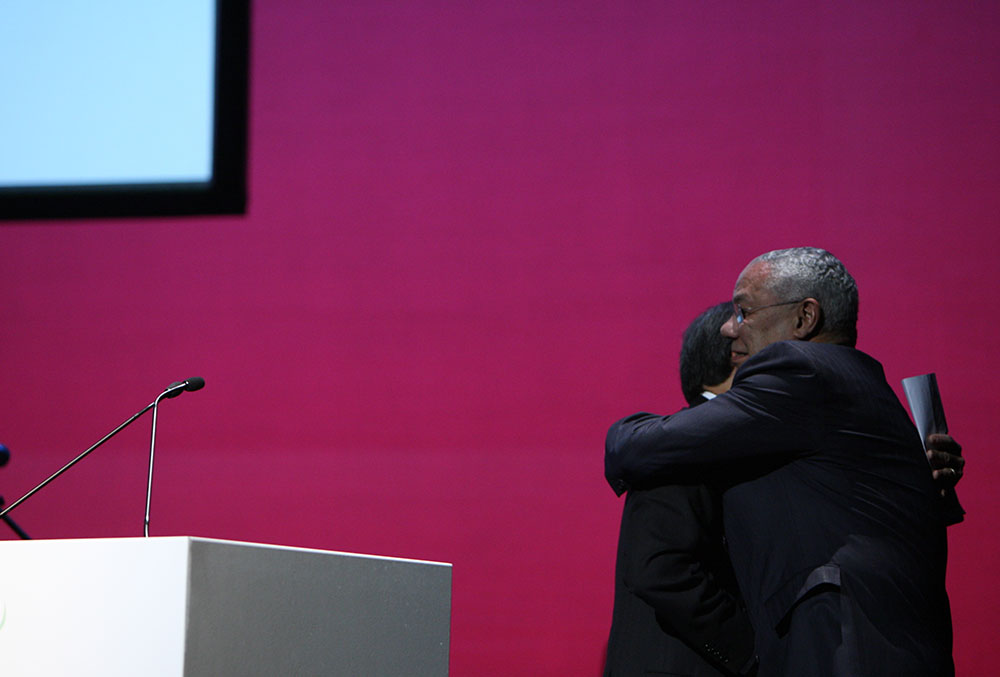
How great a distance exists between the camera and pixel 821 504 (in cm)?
140

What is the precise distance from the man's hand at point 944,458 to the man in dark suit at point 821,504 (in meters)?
0.14

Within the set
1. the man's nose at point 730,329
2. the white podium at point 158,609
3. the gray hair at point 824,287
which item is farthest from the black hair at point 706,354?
the white podium at point 158,609

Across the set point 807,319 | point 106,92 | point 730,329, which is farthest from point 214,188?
point 807,319

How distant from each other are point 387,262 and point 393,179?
0.24 metres

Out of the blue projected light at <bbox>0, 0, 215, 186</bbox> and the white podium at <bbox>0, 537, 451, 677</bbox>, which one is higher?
the blue projected light at <bbox>0, 0, 215, 186</bbox>

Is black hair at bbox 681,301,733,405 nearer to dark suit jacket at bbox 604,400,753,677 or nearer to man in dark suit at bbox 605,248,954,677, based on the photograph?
dark suit jacket at bbox 604,400,753,677

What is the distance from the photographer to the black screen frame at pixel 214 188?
2977mm

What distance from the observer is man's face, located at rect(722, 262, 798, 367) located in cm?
156

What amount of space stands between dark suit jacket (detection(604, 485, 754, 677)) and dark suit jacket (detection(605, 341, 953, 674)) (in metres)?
0.23

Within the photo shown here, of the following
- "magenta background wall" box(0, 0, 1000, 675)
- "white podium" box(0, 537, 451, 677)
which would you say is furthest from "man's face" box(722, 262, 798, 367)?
"magenta background wall" box(0, 0, 1000, 675)

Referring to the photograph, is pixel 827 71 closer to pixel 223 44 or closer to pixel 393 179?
pixel 393 179

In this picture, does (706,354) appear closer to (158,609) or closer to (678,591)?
(678,591)

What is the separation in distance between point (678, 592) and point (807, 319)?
19.5 inches

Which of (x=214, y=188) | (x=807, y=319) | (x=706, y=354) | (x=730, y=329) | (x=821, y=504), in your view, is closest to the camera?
(x=821, y=504)
